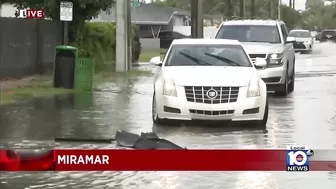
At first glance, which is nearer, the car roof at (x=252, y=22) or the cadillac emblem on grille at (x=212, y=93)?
the cadillac emblem on grille at (x=212, y=93)

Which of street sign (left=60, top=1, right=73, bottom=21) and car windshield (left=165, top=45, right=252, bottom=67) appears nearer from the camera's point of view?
car windshield (left=165, top=45, right=252, bottom=67)

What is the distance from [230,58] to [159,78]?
1661 millimetres

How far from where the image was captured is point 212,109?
1235 cm

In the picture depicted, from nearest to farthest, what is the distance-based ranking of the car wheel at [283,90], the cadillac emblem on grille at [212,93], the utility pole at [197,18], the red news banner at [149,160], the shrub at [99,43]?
the red news banner at [149,160], the cadillac emblem on grille at [212,93], the car wheel at [283,90], the shrub at [99,43], the utility pole at [197,18]

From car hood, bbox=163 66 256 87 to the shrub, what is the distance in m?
13.3

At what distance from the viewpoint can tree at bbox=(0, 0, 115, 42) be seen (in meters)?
23.7

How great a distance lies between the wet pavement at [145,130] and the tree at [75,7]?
4.35 m

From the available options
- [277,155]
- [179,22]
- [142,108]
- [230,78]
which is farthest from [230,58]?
[179,22]

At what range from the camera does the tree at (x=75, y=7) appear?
77.8 feet

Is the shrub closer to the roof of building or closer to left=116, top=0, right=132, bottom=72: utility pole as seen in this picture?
left=116, top=0, right=132, bottom=72: utility pole

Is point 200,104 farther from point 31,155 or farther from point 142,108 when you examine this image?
point 31,155

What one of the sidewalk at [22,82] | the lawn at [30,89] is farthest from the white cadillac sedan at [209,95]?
the sidewalk at [22,82]

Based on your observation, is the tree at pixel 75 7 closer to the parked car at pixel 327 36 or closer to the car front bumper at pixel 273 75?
the car front bumper at pixel 273 75

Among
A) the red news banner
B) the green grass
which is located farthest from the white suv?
the green grass
